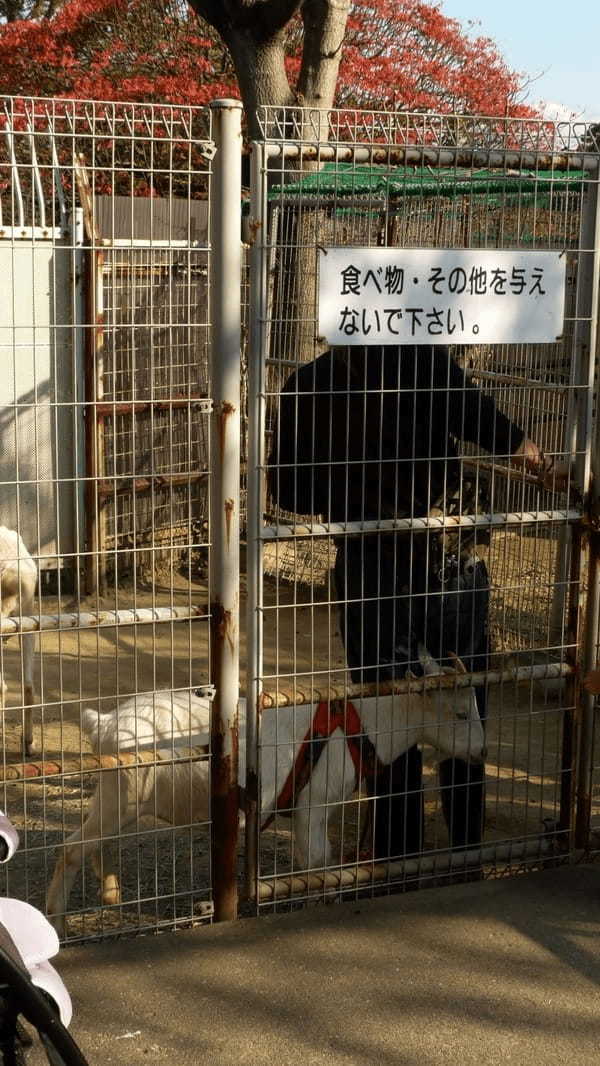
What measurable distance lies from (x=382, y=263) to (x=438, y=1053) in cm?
216

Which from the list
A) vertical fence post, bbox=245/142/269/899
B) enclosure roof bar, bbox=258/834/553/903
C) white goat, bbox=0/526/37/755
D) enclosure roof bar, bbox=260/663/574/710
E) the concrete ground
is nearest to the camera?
the concrete ground

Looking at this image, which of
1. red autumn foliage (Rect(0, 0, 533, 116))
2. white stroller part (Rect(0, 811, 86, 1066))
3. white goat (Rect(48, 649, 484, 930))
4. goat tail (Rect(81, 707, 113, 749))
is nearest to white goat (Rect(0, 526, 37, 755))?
goat tail (Rect(81, 707, 113, 749))

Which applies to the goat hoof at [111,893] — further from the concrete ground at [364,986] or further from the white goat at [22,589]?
the white goat at [22,589]

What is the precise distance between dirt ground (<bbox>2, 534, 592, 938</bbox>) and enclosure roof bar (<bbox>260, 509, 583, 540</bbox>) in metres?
0.22

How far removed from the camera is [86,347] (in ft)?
25.8

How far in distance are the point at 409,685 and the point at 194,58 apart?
38.8ft

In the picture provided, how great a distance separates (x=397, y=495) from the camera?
3861 mm

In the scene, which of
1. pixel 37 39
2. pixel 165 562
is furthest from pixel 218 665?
pixel 37 39

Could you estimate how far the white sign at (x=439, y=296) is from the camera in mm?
3465

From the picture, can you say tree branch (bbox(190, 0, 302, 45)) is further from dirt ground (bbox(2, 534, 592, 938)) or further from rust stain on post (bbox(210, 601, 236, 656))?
rust stain on post (bbox(210, 601, 236, 656))

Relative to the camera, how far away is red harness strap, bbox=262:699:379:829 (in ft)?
12.4

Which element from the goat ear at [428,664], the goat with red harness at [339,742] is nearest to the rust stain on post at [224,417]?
the goat with red harness at [339,742]

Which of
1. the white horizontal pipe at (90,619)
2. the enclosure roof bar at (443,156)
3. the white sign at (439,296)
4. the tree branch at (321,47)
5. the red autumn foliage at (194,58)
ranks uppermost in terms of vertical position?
the red autumn foliage at (194,58)

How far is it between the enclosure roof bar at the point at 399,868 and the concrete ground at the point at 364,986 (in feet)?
0.23
